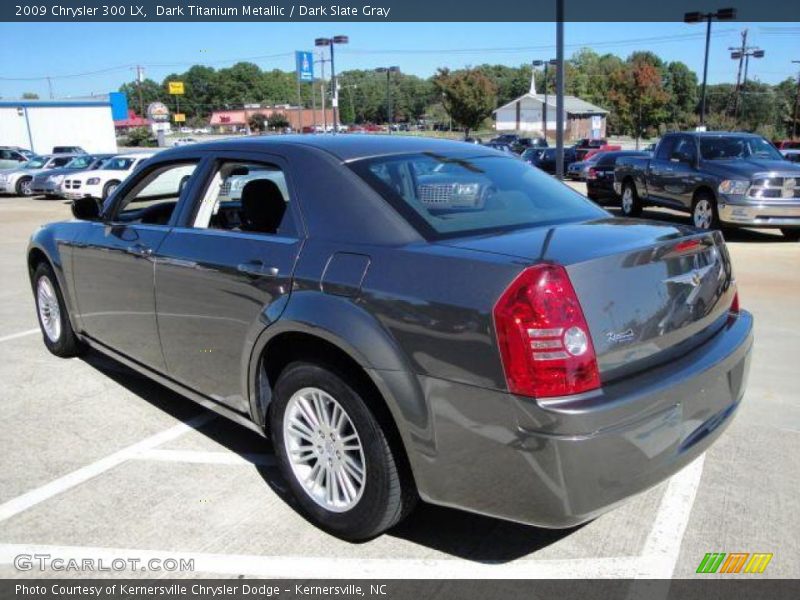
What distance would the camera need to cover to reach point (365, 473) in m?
2.89

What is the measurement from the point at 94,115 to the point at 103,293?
5391 centimetres

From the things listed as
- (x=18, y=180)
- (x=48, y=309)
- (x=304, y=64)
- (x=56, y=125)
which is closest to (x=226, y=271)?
(x=48, y=309)

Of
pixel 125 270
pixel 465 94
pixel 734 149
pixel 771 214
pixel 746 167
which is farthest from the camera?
pixel 465 94

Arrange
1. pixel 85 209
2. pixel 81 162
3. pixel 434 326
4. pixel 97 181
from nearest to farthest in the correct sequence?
pixel 434 326 < pixel 85 209 < pixel 97 181 < pixel 81 162

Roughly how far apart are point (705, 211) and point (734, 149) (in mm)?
1325

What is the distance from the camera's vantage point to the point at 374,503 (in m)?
2.88

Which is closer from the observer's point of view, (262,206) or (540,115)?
(262,206)

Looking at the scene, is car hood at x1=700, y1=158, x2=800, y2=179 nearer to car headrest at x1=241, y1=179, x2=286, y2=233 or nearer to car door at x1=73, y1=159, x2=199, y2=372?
car door at x1=73, y1=159, x2=199, y2=372

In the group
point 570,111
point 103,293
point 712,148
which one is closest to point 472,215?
point 103,293

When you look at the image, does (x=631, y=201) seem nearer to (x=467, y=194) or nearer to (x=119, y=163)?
(x=467, y=194)

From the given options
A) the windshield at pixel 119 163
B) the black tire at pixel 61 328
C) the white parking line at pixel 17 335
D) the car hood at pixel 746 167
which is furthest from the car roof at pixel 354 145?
the windshield at pixel 119 163

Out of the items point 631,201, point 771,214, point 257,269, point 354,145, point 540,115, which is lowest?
point 631,201

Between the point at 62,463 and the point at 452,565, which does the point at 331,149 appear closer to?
the point at 452,565

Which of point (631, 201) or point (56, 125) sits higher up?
point (56, 125)
